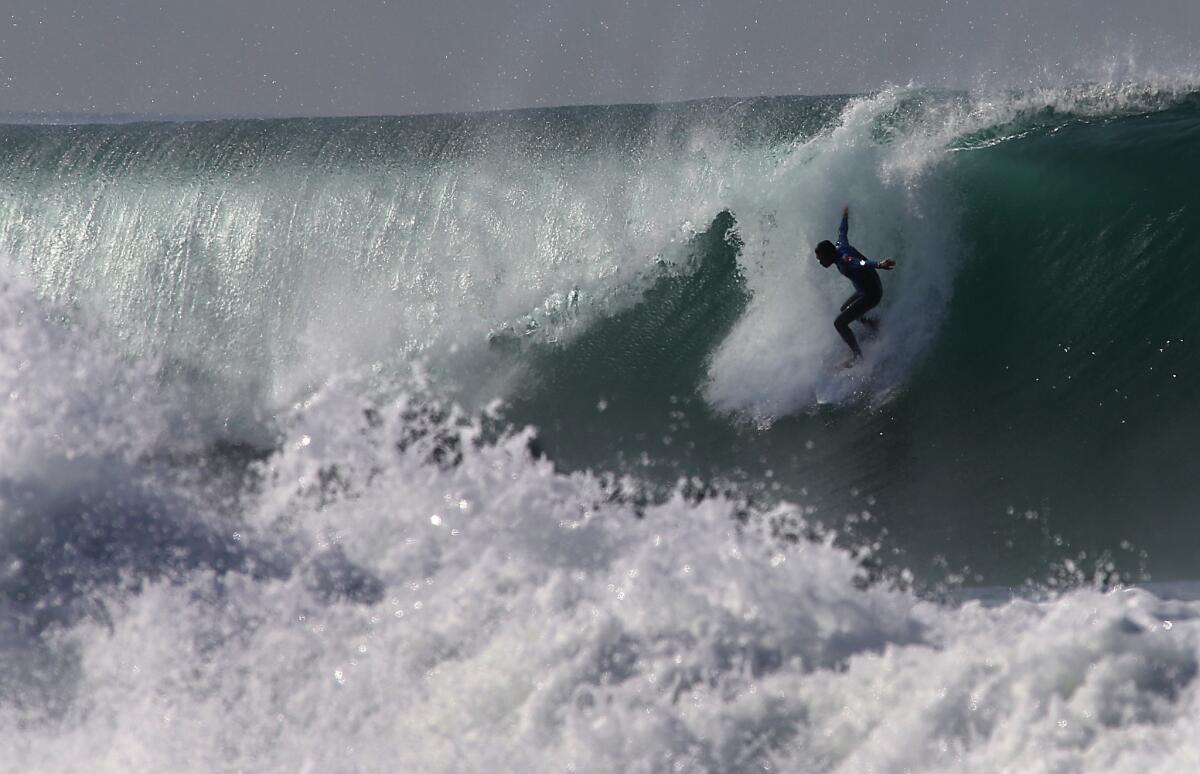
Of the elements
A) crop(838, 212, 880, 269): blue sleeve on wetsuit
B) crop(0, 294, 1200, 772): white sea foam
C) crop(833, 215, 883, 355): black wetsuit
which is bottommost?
crop(0, 294, 1200, 772): white sea foam

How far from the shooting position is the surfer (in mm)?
7609

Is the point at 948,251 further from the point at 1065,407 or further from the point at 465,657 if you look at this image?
the point at 465,657

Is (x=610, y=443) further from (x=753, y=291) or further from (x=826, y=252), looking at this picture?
(x=826, y=252)

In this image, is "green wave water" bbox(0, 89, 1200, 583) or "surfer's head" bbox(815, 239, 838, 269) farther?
"surfer's head" bbox(815, 239, 838, 269)

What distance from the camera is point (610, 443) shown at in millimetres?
8234

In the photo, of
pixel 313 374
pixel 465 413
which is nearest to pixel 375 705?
pixel 465 413

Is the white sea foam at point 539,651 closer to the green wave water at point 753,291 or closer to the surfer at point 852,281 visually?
the green wave water at point 753,291

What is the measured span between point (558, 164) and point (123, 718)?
4.91m

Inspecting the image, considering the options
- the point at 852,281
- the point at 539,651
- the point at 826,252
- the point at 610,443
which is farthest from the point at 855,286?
the point at 539,651

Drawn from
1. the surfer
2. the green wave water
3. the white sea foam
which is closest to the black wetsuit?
the surfer

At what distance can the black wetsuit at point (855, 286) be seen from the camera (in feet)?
25.0

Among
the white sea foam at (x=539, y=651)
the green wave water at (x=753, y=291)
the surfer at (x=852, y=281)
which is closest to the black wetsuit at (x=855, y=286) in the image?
the surfer at (x=852, y=281)

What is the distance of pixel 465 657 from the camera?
20.3 ft

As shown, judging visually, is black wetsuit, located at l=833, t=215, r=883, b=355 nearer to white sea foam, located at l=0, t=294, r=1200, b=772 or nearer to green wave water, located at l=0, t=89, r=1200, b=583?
green wave water, located at l=0, t=89, r=1200, b=583
